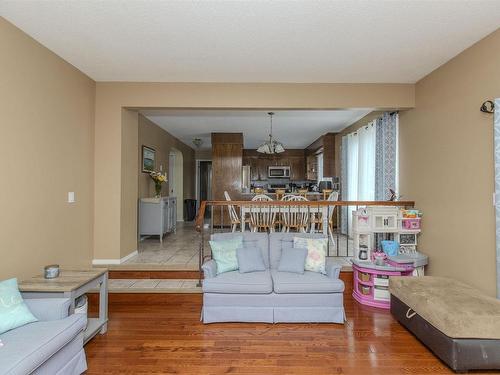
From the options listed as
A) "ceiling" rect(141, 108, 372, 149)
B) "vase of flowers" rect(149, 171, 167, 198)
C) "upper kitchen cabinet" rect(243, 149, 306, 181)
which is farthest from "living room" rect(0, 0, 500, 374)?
"upper kitchen cabinet" rect(243, 149, 306, 181)

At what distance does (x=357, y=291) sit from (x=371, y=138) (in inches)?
112

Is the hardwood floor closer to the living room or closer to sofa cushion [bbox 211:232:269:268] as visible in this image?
the living room

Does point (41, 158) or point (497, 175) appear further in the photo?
point (41, 158)

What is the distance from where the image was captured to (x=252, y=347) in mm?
2584

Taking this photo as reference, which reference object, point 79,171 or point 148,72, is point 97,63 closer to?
point 148,72

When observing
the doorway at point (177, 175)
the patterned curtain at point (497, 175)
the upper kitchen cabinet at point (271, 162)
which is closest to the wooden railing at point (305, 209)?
the patterned curtain at point (497, 175)

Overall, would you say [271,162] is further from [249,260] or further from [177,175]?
[249,260]

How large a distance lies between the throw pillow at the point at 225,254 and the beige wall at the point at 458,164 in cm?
247

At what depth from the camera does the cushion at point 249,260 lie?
129 inches

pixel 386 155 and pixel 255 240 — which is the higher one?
pixel 386 155

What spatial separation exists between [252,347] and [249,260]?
3.12 feet

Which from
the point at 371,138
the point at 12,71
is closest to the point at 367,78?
the point at 371,138

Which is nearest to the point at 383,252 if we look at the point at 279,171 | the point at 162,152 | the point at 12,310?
the point at 12,310

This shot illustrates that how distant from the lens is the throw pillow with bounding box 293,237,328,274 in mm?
3330
